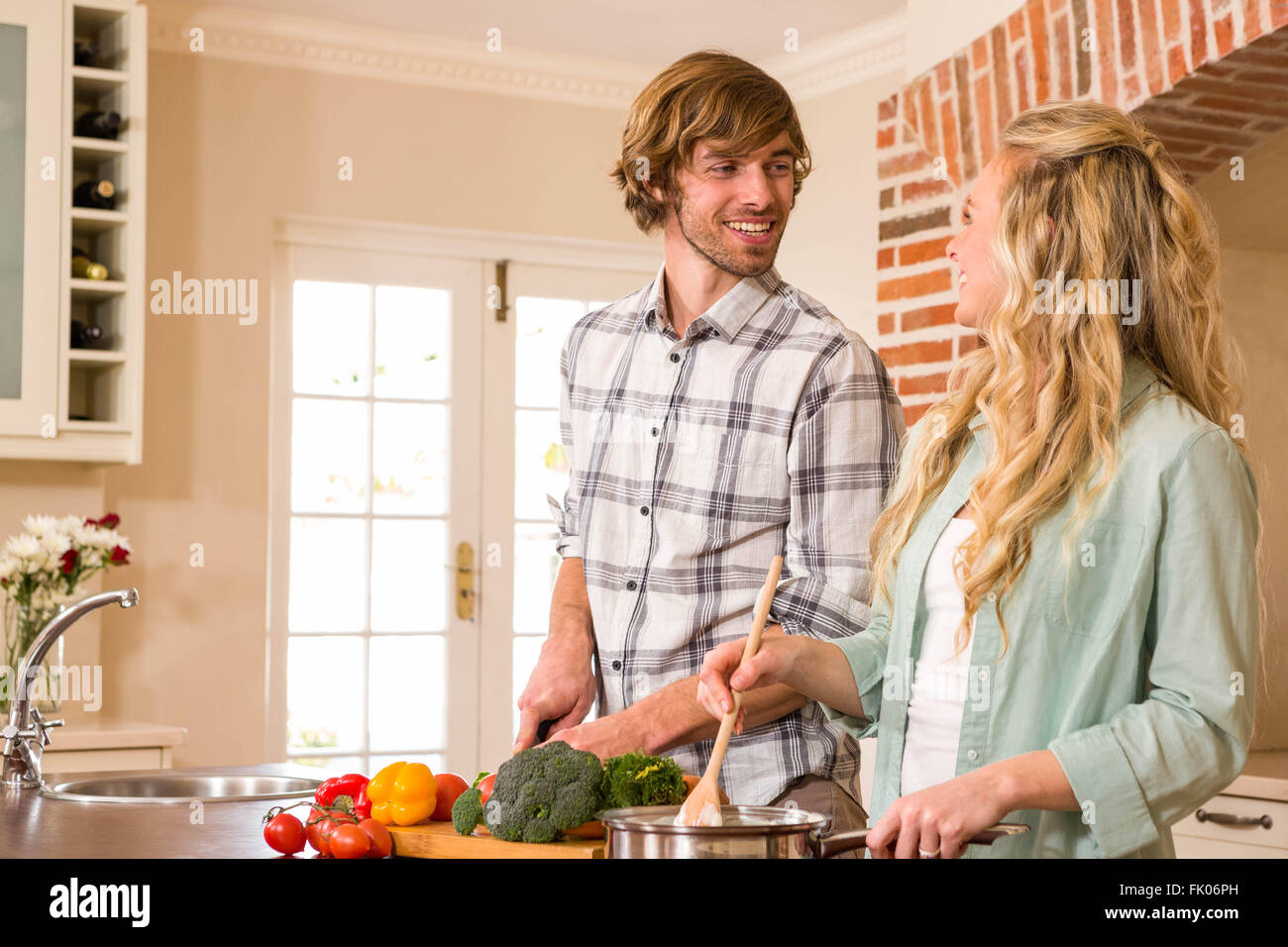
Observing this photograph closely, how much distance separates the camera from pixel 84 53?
3811mm

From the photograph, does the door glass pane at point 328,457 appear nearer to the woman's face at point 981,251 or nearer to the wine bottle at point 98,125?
the wine bottle at point 98,125

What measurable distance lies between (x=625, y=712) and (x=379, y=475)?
321 cm

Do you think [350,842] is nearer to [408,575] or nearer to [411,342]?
[408,575]

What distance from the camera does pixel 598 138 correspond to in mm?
4934

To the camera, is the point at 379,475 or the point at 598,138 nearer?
the point at 379,475

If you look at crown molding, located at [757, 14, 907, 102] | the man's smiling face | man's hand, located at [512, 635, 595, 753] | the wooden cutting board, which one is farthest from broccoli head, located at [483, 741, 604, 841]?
crown molding, located at [757, 14, 907, 102]

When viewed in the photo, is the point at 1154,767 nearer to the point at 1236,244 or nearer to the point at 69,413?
the point at 1236,244

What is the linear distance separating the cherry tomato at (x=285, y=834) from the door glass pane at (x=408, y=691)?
10.7 ft

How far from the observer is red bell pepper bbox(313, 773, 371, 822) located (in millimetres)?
1416

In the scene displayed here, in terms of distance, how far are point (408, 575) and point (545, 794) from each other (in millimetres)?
3500

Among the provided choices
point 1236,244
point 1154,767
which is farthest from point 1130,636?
point 1236,244

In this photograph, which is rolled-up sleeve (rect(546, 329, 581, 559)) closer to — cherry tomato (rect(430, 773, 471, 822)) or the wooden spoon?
cherry tomato (rect(430, 773, 471, 822))

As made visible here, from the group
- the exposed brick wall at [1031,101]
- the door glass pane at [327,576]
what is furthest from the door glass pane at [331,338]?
the exposed brick wall at [1031,101]

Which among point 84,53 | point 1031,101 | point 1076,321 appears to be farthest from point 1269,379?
point 84,53
